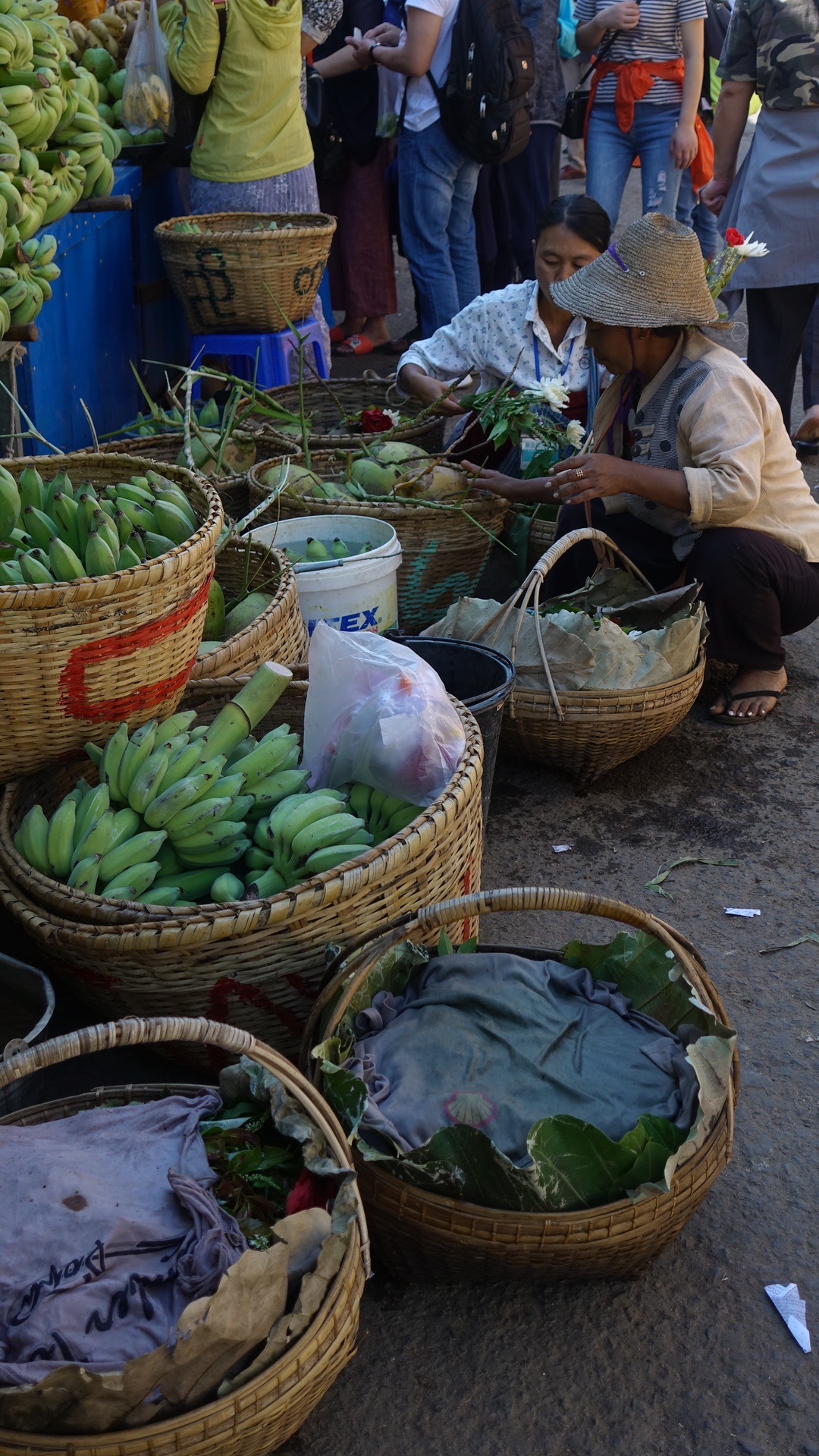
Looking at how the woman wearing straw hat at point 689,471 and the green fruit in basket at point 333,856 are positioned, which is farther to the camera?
the woman wearing straw hat at point 689,471

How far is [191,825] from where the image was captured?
218cm

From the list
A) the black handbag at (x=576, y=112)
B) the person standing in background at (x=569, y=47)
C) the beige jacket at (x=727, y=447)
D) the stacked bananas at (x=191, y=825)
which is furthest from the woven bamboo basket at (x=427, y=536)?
the person standing in background at (x=569, y=47)

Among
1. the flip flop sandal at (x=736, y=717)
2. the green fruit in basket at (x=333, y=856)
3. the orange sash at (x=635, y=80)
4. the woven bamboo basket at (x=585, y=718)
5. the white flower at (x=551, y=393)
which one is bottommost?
the flip flop sandal at (x=736, y=717)

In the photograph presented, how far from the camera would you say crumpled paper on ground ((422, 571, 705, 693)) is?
3.10 m

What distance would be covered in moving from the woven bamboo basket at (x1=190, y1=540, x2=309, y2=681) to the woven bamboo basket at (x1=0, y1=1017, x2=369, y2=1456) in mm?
1117

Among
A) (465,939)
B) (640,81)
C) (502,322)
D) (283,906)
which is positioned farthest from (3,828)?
(640,81)

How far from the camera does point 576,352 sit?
4.25m

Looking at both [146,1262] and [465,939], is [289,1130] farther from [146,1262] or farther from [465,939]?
[465,939]

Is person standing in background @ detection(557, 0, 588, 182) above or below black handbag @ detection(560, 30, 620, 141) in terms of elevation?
above

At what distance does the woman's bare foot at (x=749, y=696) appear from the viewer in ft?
11.8

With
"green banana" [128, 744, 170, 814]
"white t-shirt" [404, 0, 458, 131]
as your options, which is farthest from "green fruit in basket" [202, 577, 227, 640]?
"white t-shirt" [404, 0, 458, 131]

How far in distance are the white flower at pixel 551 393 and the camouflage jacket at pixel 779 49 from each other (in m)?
1.92

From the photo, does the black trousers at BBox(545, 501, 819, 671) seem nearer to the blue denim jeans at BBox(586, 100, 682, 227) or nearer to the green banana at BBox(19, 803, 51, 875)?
the green banana at BBox(19, 803, 51, 875)

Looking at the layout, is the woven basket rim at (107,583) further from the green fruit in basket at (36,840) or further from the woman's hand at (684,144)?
the woman's hand at (684,144)
